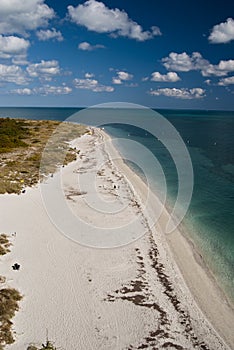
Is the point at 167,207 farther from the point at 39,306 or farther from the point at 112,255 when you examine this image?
the point at 39,306

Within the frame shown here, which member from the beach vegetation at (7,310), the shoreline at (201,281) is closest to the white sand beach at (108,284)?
the shoreline at (201,281)

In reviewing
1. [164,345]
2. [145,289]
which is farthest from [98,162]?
[164,345]

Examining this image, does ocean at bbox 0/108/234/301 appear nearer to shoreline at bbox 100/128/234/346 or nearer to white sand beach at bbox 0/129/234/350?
shoreline at bbox 100/128/234/346

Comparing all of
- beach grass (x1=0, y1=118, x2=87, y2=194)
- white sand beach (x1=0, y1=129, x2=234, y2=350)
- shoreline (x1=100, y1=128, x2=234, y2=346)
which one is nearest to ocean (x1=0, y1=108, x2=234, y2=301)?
shoreline (x1=100, y1=128, x2=234, y2=346)

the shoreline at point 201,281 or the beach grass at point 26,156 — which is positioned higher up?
the beach grass at point 26,156

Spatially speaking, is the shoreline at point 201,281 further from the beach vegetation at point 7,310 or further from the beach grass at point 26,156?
the beach grass at point 26,156

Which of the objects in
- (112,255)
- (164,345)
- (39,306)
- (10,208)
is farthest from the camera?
(10,208)

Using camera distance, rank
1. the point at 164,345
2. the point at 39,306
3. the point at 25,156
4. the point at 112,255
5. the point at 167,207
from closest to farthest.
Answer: the point at 164,345
the point at 39,306
the point at 112,255
the point at 167,207
the point at 25,156

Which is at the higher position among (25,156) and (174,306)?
(25,156)
